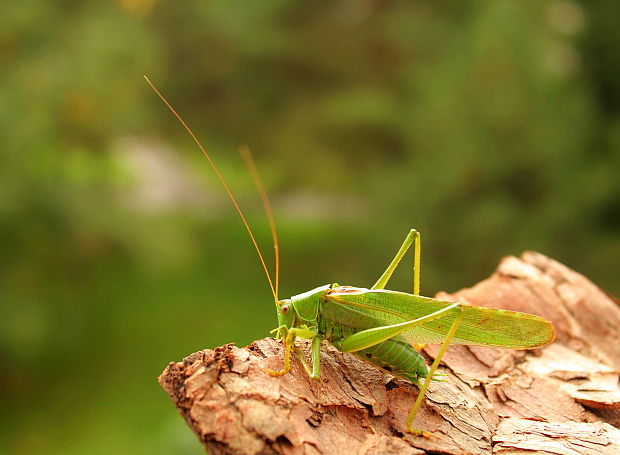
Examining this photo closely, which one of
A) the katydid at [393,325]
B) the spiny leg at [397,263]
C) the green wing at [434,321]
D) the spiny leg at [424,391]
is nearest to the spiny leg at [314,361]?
the katydid at [393,325]

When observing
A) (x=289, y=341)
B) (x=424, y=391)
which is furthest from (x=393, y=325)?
(x=289, y=341)

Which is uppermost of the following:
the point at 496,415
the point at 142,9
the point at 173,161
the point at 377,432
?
the point at 142,9

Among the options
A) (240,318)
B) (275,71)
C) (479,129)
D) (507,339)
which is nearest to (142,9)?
(275,71)

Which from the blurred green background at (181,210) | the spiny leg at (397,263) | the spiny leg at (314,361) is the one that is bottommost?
the spiny leg at (314,361)

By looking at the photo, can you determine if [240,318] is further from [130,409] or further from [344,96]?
[344,96]

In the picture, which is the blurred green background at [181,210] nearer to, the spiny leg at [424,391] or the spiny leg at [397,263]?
the spiny leg at [397,263]

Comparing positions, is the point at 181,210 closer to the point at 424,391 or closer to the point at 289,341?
the point at 289,341

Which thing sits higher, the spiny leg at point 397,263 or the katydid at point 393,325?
the spiny leg at point 397,263
